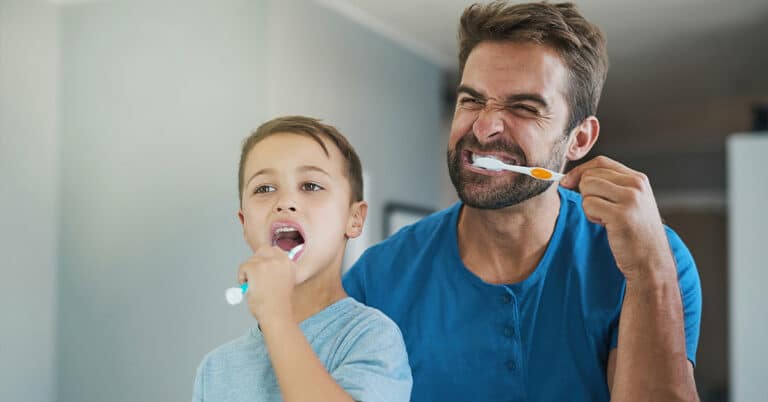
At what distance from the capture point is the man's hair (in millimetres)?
1020

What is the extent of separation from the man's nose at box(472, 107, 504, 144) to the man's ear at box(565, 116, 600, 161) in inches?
6.5

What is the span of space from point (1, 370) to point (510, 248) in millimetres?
1617

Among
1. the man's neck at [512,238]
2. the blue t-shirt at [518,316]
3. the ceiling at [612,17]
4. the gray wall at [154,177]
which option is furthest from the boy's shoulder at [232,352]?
the ceiling at [612,17]

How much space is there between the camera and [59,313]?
7.38 ft

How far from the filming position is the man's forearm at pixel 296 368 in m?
0.66

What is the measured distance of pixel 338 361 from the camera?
0.77 m

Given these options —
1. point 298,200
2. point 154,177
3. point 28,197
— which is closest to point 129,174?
→ point 154,177

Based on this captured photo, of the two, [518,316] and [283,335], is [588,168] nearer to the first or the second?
[518,316]

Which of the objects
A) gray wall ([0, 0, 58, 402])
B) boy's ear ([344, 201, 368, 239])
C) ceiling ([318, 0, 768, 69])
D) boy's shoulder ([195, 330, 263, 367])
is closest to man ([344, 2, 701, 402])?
boy's ear ([344, 201, 368, 239])

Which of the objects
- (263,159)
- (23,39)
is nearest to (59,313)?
(23,39)

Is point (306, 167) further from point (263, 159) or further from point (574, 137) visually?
point (574, 137)

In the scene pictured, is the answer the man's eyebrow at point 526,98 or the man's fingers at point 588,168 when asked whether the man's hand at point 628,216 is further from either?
the man's eyebrow at point 526,98

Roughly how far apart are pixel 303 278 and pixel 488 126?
33 centimetres

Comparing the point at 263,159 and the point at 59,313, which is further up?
the point at 263,159
